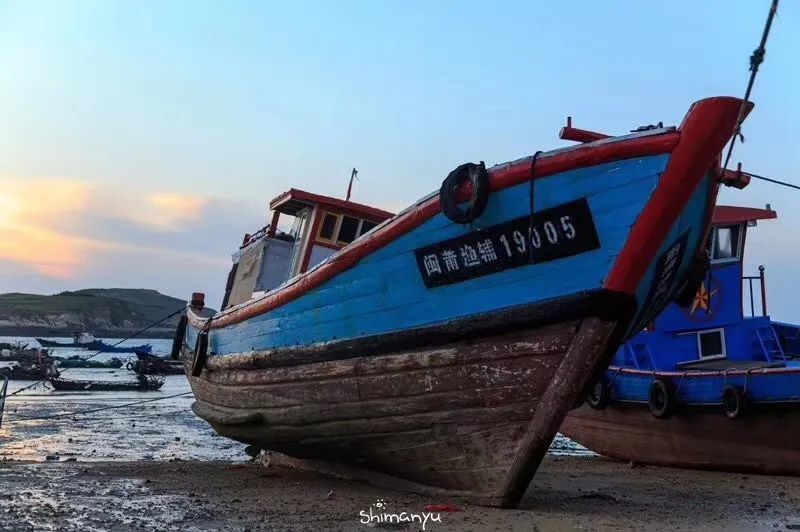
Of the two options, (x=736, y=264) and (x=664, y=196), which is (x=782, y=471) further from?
(x=664, y=196)

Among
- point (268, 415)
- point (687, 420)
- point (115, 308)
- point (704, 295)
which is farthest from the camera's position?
→ point (115, 308)

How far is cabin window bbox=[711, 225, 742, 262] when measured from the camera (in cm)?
1276

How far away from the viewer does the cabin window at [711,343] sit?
488 inches

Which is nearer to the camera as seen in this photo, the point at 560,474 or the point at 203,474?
the point at 203,474

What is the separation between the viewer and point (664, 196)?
5453 millimetres

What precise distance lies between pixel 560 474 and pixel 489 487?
4561 mm

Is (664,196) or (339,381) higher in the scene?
(664,196)

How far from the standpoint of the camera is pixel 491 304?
20.3ft

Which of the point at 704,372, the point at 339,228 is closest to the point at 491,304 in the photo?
the point at 339,228

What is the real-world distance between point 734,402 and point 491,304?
20.4ft

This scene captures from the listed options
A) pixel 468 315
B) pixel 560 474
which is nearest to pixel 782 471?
pixel 560 474

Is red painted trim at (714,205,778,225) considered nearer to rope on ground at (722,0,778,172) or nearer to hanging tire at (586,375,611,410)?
hanging tire at (586,375,611,410)

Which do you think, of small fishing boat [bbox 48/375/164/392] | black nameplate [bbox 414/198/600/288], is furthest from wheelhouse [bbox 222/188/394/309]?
small fishing boat [bbox 48/375/164/392]

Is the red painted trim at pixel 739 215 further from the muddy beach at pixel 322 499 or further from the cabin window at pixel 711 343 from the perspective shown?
the muddy beach at pixel 322 499
